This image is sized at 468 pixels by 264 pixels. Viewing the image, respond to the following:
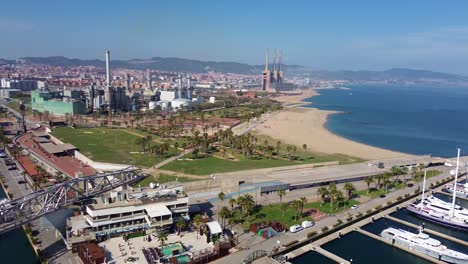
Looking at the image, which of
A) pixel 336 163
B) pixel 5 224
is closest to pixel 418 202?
pixel 336 163

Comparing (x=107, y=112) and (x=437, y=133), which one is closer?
(x=437, y=133)

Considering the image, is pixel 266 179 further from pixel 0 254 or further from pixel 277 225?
pixel 0 254

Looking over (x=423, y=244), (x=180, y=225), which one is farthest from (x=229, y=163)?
(x=423, y=244)

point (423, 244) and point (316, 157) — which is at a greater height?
point (316, 157)

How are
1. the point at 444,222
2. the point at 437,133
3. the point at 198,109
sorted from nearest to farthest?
the point at 444,222, the point at 437,133, the point at 198,109

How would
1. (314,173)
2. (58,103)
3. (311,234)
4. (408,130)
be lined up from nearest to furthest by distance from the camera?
(311,234), (314,173), (408,130), (58,103)

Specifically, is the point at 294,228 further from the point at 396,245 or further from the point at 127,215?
the point at 127,215

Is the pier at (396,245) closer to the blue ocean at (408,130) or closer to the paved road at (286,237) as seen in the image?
the paved road at (286,237)
